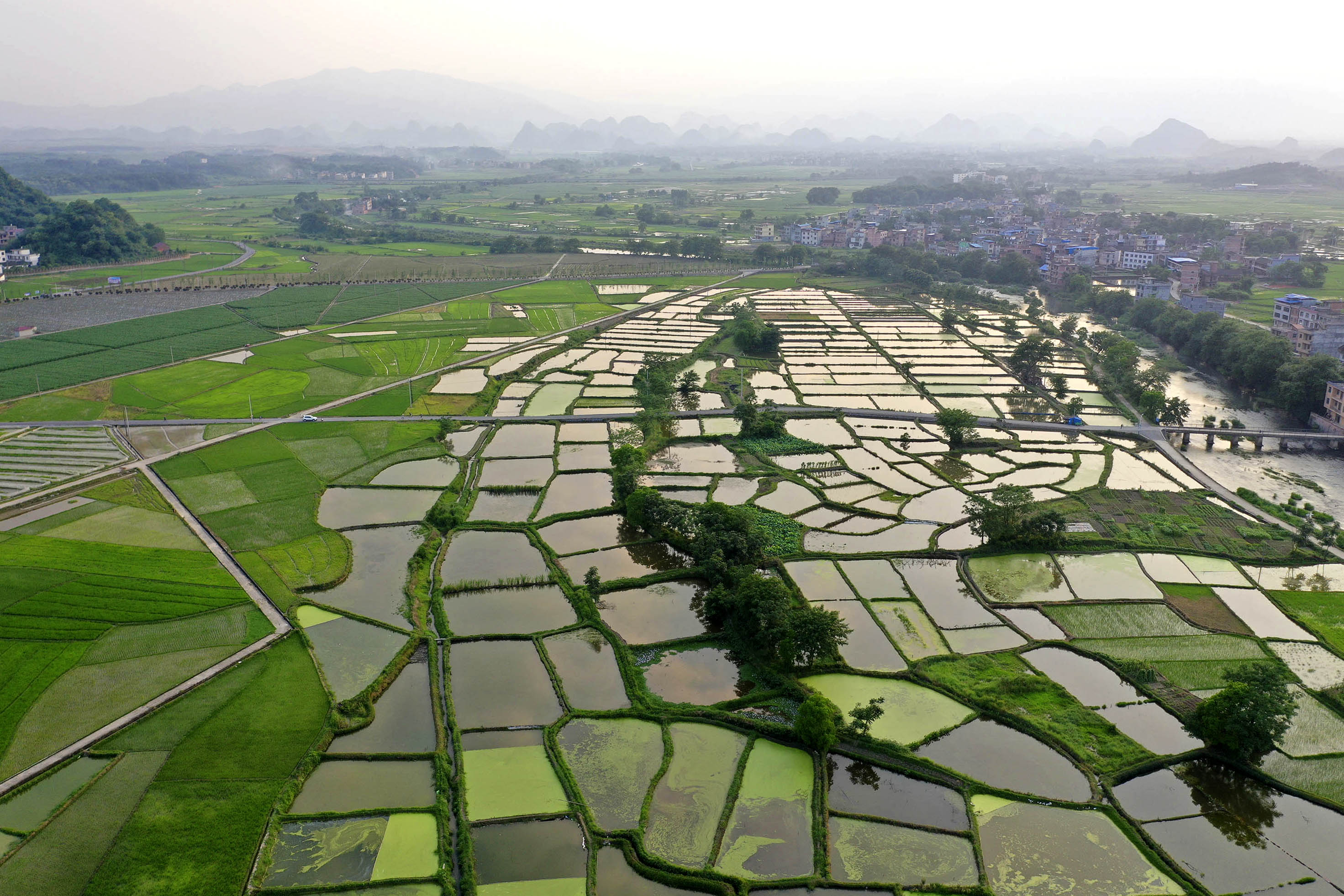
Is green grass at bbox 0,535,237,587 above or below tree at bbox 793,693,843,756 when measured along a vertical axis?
above

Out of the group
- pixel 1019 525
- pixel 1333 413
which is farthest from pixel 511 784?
pixel 1333 413

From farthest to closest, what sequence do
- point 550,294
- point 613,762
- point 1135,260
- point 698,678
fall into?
1. point 1135,260
2. point 550,294
3. point 698,678
4. point 613,762

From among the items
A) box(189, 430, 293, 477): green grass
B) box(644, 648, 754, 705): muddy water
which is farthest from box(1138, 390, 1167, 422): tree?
box(189, 430, 293, 477): green grass

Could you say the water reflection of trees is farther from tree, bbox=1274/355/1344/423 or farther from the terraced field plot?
tree, bbox=1274/355/1344/423

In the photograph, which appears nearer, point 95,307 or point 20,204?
point 95,307

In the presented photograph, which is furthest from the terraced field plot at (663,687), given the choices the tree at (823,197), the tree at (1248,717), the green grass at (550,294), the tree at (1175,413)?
the tree at (823,197)

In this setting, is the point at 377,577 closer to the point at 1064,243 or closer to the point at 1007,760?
the point at 1007,760
